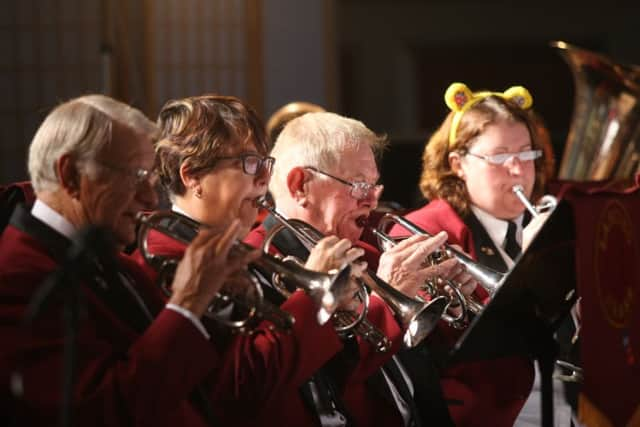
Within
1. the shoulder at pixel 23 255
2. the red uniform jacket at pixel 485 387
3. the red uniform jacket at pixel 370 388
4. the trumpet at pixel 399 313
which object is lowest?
the red uniform jacket at pixel 485 387

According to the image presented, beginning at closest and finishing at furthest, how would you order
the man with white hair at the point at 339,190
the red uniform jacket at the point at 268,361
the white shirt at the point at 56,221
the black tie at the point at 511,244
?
the white shirt at the point at 56,221 → the red uniform jacket at the point at 268,361 → the man with white hair at the point at 339,190 → the black tie at the point at 511,244

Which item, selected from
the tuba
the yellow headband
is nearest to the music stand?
the yellow headband

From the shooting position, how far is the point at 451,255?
3127 mm

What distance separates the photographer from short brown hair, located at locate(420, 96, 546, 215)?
380 centimetres

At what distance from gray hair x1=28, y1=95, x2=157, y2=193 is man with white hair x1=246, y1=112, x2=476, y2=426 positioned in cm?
79

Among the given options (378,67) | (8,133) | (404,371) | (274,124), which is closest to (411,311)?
(404,371)

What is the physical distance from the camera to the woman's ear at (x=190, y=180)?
2734 millimetres

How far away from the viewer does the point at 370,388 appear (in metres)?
3.00

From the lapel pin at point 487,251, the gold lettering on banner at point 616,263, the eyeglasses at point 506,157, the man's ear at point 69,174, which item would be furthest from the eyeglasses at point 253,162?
the eyeglasses at point 506,157

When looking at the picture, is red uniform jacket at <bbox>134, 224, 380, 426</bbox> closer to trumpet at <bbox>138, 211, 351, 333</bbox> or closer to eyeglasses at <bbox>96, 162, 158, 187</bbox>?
trumpet at <bbox>138, 211, 351, 333</bbox>

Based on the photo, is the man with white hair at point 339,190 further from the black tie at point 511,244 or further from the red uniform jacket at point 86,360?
the red uniform jacket at point 86,360

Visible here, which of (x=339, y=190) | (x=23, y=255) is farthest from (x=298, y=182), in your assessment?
(x=23, y=255)

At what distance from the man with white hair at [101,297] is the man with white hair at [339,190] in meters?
0.72

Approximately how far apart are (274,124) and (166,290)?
110 inches
